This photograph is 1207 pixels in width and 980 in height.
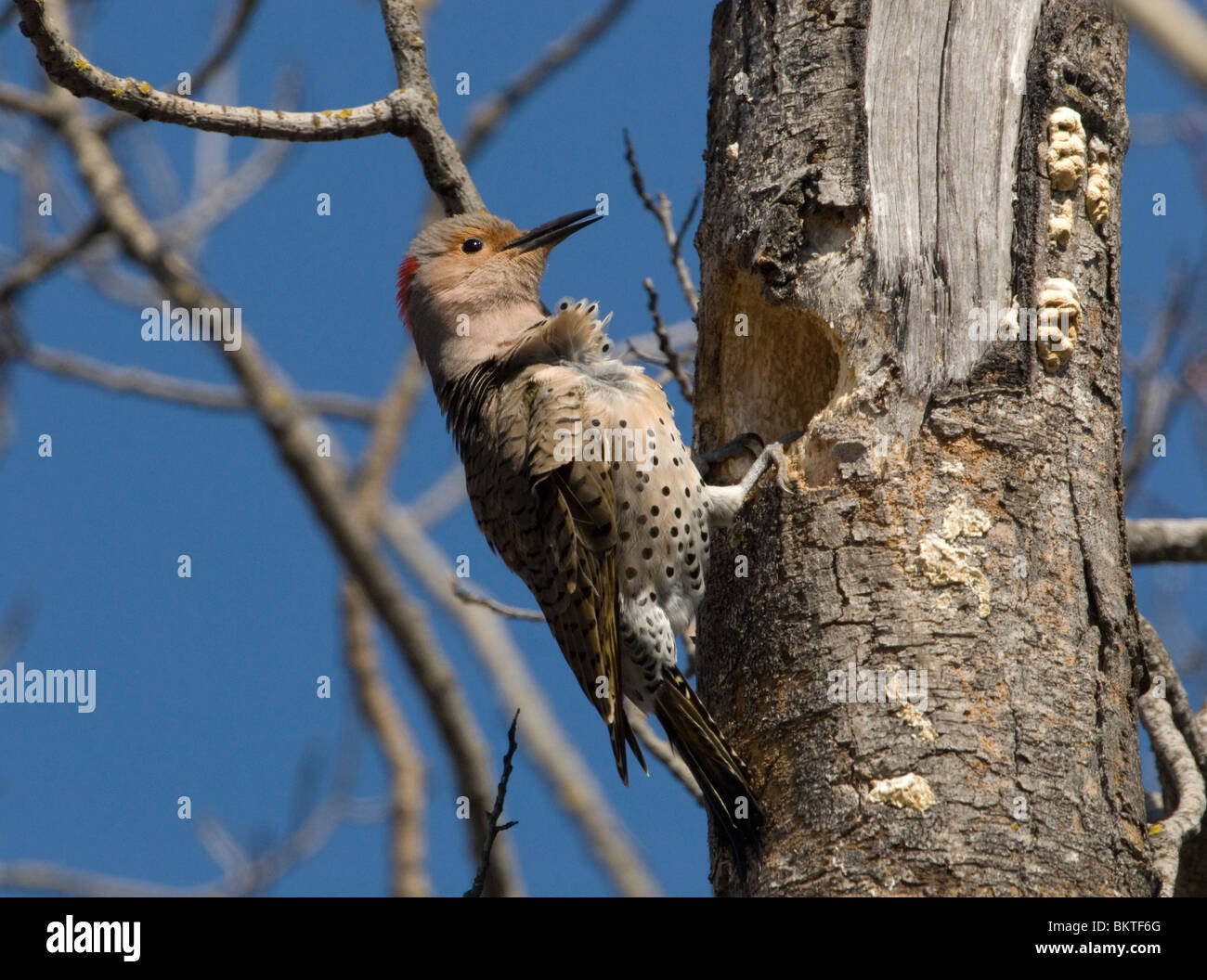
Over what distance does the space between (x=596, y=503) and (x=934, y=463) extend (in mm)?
1412

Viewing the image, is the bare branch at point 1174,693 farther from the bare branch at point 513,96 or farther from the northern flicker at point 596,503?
the bare branch at point 513,96

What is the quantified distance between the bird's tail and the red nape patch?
2479 millimetres

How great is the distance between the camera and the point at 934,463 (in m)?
3.83

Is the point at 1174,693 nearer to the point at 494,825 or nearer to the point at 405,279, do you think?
the point at 494,825

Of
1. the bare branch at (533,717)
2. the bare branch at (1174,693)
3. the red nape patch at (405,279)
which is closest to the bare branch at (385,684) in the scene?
the bare branch at (533,717)

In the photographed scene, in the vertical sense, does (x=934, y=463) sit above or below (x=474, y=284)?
below

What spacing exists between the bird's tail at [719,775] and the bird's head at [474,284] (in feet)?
6.28

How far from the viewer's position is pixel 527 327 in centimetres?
564

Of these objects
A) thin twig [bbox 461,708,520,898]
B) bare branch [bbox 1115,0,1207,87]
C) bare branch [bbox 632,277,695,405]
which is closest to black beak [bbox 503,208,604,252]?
bare branch [bbox 632,277,695,405]

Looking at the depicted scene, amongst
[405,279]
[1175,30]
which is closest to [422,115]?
[405,279]
